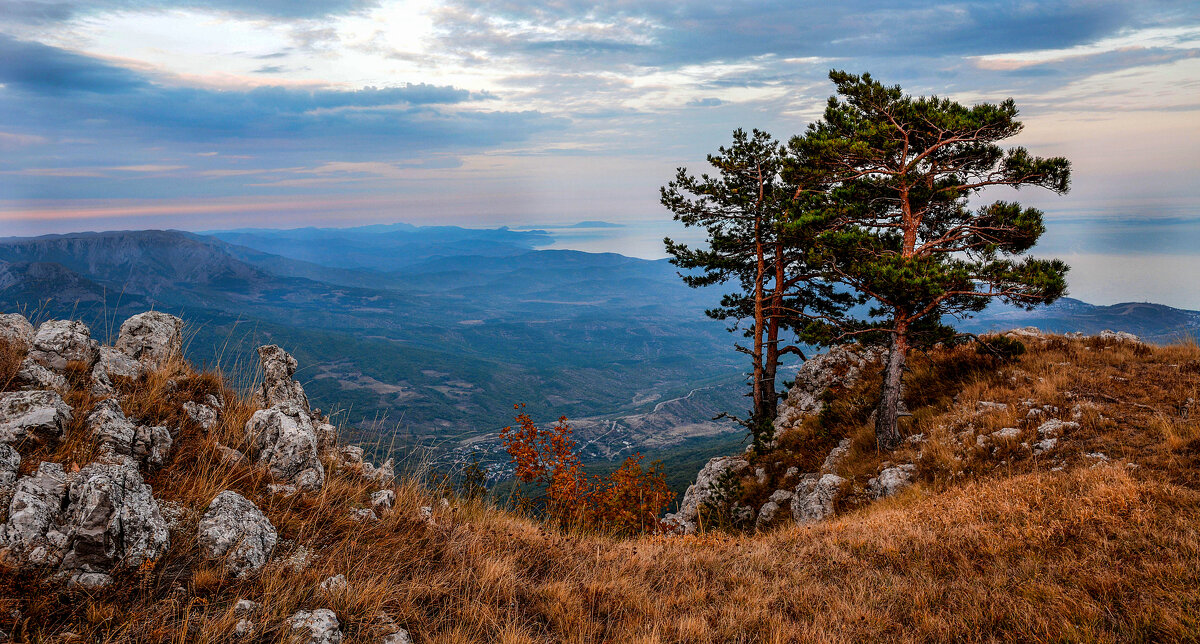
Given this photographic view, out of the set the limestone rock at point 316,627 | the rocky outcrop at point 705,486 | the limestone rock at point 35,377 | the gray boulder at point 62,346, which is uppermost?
the gray boulder at point 62,346

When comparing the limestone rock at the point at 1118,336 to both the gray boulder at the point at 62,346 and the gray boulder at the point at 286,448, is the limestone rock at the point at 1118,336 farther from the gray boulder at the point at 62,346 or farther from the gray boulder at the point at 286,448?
the gray boulder at the point at 62,346

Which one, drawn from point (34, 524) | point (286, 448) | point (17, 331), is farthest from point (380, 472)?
point (17, 331)

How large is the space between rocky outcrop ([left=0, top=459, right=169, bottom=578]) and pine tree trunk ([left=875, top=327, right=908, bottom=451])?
46.7 ft

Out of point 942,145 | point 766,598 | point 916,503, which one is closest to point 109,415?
point 766,598

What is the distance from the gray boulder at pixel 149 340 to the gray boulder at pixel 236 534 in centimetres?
Answer: 349

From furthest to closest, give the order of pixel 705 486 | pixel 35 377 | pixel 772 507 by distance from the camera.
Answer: pixel 705 486 < pixel 772 507 < pixel 35 377

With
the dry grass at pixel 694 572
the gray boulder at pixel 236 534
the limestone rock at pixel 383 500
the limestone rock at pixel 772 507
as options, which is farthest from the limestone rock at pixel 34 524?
the limestone rock at pixel 772 507

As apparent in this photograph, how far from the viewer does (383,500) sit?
6496 mm

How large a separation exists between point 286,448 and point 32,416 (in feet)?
7.30

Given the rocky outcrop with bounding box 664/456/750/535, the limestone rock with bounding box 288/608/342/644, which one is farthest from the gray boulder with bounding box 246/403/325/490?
the rocky outcrop with bounding box 664/456/750/535

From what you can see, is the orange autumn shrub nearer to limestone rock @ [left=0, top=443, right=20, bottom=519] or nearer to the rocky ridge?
the rocky ridge

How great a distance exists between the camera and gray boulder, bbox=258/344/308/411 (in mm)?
8297

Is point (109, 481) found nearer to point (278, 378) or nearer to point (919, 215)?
point (278, 378)

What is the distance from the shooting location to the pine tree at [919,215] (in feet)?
38.1
